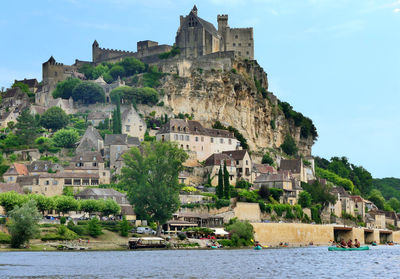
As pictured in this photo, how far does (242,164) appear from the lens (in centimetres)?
11281

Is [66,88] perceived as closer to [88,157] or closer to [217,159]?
[88,157]

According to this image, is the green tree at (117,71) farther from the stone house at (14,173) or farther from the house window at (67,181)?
the house window at (67,181)

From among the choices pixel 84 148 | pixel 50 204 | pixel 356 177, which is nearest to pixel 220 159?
pixel 84 148

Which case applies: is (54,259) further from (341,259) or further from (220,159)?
(220,159)

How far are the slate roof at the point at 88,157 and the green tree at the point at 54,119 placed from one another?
1839cm

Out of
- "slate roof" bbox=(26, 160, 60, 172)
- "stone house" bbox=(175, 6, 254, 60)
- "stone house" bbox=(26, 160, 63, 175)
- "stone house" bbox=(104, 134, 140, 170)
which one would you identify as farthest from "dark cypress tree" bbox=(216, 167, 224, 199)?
"stone house" bbox=(175, 6, 254, 60)

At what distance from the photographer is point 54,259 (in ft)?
211

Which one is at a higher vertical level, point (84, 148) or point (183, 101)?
Result: point (183, 101)

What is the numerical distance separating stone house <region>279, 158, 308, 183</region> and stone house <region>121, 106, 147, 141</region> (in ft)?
89.0

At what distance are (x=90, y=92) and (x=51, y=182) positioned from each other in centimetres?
3663

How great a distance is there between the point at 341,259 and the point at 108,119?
65.5 metres

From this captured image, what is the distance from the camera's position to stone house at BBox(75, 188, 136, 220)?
9656cm

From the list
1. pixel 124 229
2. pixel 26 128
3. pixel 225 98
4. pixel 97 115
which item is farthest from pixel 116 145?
pixel 225 98

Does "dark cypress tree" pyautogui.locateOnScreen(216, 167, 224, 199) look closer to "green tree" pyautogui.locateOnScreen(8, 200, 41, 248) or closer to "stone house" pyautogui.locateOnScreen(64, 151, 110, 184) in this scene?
"stone house" pyautogui.locateOnScreen(64, 151, 110, 184)
